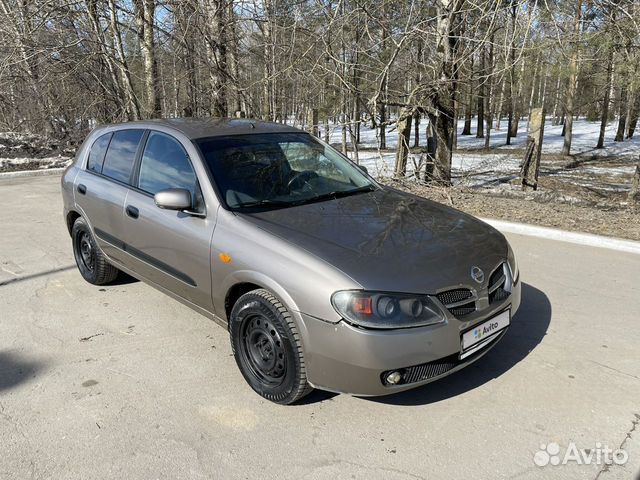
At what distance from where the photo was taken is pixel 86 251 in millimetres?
5043

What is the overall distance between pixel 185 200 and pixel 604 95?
94.6 ft

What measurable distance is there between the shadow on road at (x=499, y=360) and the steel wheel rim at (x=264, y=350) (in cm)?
65

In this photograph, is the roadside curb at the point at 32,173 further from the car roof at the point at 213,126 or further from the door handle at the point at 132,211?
the door handle at the point at 132,211

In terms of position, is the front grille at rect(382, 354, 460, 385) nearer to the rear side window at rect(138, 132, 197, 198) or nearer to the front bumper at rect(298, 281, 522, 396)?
the front bumper at rect(298, 281, 522, 396)

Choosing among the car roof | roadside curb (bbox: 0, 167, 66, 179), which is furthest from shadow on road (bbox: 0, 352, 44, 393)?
roadside curb (bbox: 0, 167, 66, 179)

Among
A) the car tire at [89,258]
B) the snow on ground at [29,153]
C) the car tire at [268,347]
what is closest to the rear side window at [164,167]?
the car tire at [268,347]

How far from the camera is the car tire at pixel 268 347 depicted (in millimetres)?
2783

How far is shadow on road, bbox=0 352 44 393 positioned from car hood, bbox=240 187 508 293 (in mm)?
1847

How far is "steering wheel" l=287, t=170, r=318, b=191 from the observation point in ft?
12.3

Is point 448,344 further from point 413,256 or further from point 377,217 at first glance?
point 377,217

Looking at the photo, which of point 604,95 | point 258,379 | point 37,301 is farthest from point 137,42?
point 604,95

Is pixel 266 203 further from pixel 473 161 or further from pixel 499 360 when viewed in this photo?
pixel 473 161

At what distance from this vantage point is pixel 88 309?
14.4ft

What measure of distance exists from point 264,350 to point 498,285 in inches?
60.5
